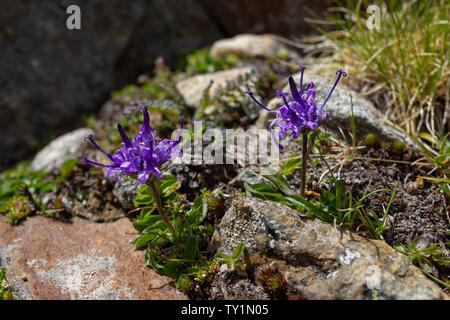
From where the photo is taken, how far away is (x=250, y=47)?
20.5 feet

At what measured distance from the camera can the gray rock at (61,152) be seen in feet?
17.1

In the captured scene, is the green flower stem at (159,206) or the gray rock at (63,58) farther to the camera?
the gray rock at (63,58)

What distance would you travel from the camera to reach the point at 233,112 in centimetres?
489

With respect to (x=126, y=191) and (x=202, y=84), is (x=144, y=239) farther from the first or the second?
(x=202, y=84)

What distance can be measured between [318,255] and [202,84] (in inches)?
129

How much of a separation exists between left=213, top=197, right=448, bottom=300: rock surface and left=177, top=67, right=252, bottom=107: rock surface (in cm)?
236

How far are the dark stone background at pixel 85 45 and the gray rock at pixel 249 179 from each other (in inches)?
150

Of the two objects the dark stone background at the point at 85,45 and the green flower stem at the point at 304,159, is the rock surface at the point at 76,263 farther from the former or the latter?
the dark stone background at the point at 85,45

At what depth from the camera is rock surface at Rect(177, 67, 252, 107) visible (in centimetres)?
527

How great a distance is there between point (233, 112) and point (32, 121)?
3.55m

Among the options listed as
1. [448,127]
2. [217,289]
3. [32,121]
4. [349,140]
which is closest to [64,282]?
[217,289]

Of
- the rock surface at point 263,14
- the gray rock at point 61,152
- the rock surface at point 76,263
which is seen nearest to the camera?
the rock surface at point 76,263

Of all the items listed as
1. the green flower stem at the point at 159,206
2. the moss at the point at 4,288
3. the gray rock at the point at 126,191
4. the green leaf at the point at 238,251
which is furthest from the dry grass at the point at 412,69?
the moss at the point at 4,288
